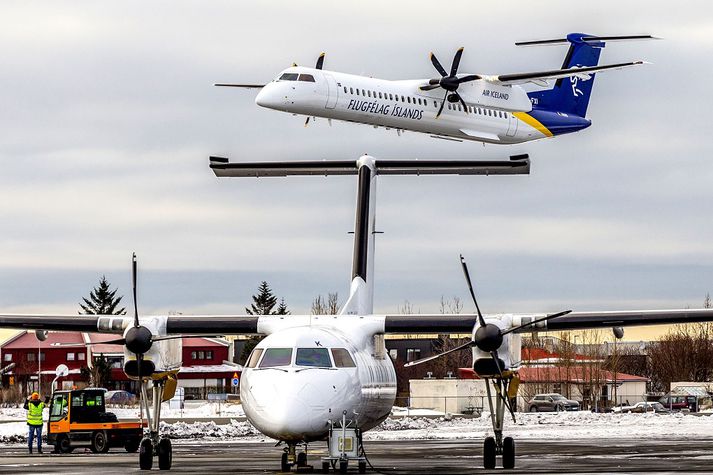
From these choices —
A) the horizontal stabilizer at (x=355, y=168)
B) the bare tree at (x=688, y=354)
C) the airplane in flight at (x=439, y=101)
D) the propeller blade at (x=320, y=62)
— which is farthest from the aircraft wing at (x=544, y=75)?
the bare tree at (x=688, y=354)

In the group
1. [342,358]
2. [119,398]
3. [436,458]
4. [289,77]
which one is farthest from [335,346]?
[119,398]

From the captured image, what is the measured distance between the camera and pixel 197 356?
11894cm

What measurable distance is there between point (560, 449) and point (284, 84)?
18.8 m

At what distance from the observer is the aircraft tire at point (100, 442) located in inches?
1315

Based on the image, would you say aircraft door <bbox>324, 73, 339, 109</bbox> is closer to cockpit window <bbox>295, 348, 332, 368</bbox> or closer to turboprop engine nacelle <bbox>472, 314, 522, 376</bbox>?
turboprop engine nacelle <bbox>472, 314, 522, 376</bbox>

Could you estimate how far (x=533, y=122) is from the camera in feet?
179

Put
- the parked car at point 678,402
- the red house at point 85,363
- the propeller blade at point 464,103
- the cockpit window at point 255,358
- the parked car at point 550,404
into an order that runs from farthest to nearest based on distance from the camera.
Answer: the red house at point 85,363
the parked car at point 550,404
the parked car at point 678,402
the propeller blade at point 464,103
the cockpit window at point 255,358

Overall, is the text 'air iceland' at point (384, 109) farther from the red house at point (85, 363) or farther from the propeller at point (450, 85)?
the red house at point (85, 363)

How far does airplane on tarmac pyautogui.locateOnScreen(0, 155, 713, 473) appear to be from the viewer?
18625 mm

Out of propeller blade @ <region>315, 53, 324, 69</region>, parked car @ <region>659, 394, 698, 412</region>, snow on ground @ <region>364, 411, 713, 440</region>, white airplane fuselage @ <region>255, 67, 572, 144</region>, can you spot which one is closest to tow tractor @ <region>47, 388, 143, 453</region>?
snow on ground @ <region>364, 411, 713, 440</region>

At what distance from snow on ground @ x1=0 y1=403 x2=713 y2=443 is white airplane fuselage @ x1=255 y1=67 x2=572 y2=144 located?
11766 millimetres

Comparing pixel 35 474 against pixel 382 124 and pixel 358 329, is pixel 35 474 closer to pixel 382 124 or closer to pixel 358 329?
pixel 358 329

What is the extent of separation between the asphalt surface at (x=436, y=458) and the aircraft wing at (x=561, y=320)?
2.53 meters

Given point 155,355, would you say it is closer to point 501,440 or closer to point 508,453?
point 501,440
